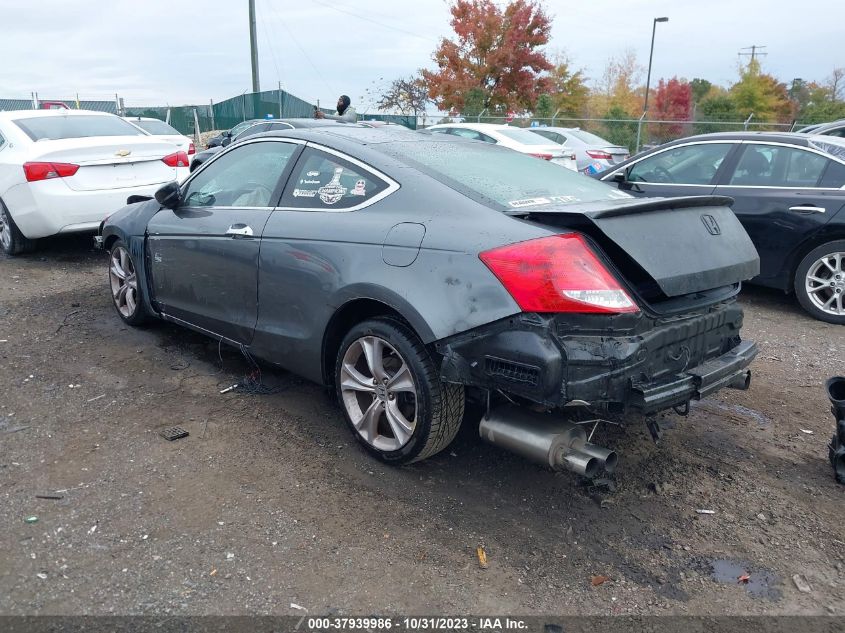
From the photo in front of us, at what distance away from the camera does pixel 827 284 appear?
604 cm

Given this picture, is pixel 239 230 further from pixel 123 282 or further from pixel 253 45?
pixel 253 45

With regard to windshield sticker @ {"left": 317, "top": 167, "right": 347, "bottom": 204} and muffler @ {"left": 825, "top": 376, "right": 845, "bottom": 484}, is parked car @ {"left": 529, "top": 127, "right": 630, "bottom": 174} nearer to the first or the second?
muffler @ {"left": 825, "top": 376, "right": 845, "bottom": 484}

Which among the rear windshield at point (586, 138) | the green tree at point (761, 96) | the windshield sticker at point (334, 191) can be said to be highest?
the green tree at point (761, 96)

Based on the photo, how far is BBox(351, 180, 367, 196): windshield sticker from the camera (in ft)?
11.6

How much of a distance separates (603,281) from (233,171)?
2662 millimetres

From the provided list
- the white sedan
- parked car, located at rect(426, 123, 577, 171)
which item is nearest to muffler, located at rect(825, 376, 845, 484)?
the white sedan

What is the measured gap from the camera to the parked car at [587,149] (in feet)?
47.3

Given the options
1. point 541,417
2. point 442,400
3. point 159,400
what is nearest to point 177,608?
point 442,400

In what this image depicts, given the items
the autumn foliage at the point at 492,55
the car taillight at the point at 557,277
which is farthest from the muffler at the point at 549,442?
the autumn foliage at the point at 492,55

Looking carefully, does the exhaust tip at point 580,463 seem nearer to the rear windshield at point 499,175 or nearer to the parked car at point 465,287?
the parked car at point 465,287

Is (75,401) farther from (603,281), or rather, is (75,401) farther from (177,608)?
(603,281)

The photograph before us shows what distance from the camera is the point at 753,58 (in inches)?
2073

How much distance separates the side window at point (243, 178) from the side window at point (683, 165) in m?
4.42

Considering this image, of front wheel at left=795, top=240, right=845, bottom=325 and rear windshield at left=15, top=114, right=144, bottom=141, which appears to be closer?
front wheel at left=795, top=240, right=845, bottom=325
